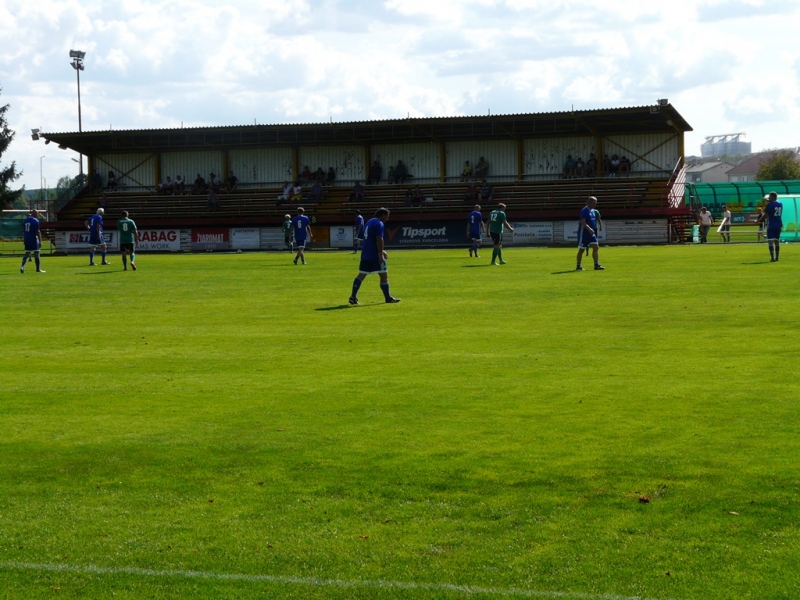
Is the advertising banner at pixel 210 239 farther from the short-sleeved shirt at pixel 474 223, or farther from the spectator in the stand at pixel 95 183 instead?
the short-sleeved shirt at pixel 474 223

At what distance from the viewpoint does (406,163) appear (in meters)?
63.5

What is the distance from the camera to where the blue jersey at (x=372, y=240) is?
1983 centimetres

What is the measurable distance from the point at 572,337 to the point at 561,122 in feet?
153

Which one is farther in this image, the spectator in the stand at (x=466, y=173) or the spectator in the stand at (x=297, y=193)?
the spectator in the stand at (x=466, y=173)

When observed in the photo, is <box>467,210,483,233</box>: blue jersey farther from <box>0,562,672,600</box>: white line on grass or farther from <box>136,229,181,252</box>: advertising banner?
<box>0,562,672,600</box>: white line on grass

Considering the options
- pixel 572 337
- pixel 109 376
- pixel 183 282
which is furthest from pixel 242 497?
pixel 183 282

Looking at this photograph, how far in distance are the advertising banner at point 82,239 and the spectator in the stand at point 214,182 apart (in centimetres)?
754

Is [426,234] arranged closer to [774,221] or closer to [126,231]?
[126,231]

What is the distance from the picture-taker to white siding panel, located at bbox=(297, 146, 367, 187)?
64.1 m

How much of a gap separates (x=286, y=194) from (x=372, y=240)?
139 ft

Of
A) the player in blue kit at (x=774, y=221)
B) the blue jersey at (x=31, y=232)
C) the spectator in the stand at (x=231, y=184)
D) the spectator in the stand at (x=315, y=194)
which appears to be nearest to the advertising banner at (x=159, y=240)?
the spectator in the stand at (x=231, y=184)

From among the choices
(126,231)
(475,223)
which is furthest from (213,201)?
(126,231)

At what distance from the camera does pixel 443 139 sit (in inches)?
2464

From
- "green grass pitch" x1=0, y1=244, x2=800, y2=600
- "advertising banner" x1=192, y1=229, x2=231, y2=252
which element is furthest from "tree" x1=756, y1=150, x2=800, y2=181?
"green grass pitch" x1=0, y1=244, x2=800, y2=600
